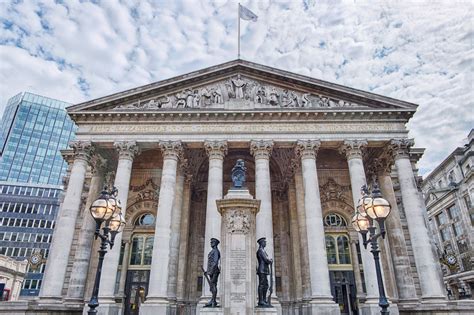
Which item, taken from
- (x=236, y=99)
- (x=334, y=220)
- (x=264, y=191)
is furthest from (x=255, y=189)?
(x=334, y=220)

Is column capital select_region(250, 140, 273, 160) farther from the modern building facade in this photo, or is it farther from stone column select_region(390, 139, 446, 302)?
the modern building facade

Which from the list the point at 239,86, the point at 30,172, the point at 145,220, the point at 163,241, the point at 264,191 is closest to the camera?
the point at 163,241

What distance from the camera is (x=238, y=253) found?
10.4 metres

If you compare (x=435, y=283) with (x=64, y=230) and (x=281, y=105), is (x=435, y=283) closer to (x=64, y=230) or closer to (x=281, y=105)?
(x=281, y=105)

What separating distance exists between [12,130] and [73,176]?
314 ft

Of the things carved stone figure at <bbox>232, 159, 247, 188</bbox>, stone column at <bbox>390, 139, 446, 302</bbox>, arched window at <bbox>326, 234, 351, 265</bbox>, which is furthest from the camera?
arched window at <bbox>326, 234, 351, 265</bbox>

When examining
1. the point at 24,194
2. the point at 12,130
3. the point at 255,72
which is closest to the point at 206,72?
the point at 255,72

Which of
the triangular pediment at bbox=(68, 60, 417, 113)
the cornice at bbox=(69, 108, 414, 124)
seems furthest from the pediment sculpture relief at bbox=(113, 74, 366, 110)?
the cornice at bbox=(69, 108, 414, 124)

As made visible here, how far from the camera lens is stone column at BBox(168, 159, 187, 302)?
23.1 metres

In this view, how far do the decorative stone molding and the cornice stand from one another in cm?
1387

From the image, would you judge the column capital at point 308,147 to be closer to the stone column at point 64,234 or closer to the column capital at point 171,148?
the column capital at point 171,148

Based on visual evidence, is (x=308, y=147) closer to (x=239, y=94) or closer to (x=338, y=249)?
(x=239, y=94)

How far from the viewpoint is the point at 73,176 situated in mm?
23016

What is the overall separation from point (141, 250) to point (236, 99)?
1378 cm
